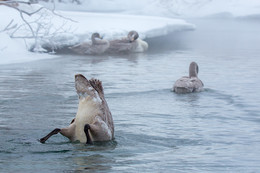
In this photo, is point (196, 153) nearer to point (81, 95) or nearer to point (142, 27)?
point (81, 95)

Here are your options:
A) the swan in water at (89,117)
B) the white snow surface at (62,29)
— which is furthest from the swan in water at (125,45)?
the swan in water at (89,117)

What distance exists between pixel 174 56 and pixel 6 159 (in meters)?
13.3

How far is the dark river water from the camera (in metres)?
5.76

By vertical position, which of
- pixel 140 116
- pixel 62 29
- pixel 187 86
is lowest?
pixel 140 116

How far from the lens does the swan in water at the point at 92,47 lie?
19.0 m

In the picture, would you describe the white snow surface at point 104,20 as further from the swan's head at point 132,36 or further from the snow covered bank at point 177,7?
the swan's head at point 132,36

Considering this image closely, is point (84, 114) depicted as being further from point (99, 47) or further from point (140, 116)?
point (99, 47)

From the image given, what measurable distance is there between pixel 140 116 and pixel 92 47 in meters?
10.8

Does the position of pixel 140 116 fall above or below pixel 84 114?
below

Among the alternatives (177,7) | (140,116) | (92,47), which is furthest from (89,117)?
(177,7)

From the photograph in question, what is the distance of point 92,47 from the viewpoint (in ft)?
62.5

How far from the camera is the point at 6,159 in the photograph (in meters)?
5.73

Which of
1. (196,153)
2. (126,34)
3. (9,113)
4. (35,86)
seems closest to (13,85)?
(35,86)

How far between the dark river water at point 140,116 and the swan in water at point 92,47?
1.52 meters
